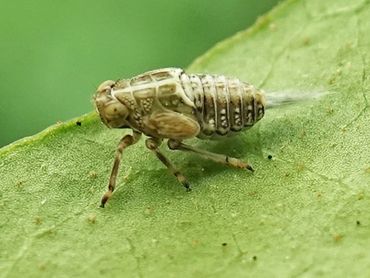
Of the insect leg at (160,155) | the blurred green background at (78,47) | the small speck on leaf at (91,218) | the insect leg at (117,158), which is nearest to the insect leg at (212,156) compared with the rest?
the insect leg at (160,155)

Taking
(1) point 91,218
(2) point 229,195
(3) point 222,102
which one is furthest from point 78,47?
(2) point 229,195

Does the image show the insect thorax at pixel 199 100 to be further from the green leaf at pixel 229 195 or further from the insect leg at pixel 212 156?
the green leaf at pixel 229 195

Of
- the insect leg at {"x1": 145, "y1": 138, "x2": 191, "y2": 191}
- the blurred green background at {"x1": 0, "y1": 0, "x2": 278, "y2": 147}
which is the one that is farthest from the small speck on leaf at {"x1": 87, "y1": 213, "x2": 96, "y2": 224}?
the blurred green background at {"x1": 0, "y1": 0, "x2": 278, "y2": 147}

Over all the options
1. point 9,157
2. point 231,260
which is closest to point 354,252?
point 231,260

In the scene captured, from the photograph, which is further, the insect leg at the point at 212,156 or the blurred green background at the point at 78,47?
the blurred green background at the point at 78,47

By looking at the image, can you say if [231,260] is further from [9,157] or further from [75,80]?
[75,80]

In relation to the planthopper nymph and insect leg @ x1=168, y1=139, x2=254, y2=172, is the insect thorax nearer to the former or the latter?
the planthopper nymph
